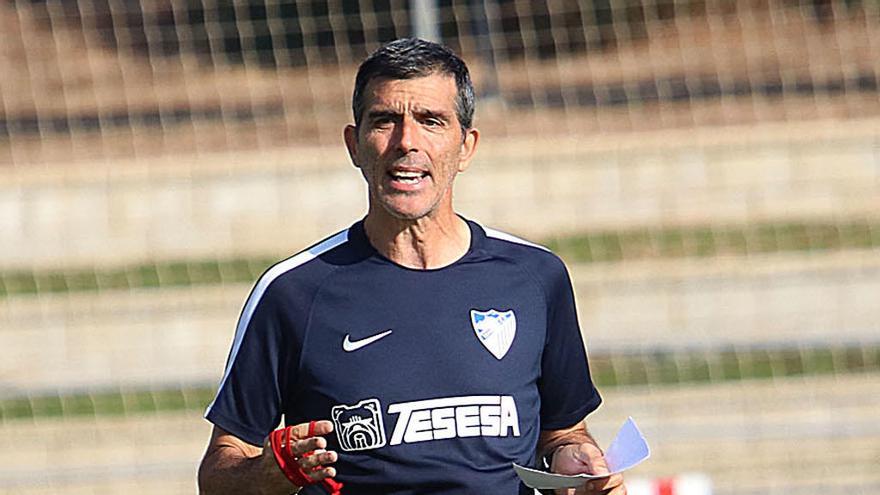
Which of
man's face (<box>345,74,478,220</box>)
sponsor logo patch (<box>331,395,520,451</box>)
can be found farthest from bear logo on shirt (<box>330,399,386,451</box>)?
man's face (<box>345,74,478,220</box>)

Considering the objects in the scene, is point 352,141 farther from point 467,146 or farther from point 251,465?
point 251,465

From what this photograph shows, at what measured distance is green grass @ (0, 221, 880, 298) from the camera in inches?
371

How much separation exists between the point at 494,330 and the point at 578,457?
29 cm

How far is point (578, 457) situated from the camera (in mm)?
3277

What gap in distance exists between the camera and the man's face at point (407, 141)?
10.3 ft

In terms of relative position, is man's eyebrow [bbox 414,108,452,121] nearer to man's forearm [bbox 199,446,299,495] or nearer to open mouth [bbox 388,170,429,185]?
open mouth [bbox 388,170,429,185]

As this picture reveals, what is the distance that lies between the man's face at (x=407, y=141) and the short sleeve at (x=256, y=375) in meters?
0.31

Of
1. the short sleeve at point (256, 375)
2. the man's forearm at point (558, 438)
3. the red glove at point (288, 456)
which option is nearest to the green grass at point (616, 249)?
the man's forearm at point (558, 438)

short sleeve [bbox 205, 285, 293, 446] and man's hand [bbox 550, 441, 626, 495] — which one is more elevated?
short sleeve [bbox 205, 285, 293, 446]

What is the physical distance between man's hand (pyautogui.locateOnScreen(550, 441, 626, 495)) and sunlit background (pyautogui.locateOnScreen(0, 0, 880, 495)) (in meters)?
3.68

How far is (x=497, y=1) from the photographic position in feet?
36.2

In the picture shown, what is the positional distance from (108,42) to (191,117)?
46.3 inches

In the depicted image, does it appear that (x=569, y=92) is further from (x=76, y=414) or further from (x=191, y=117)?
(x=76, y=414)

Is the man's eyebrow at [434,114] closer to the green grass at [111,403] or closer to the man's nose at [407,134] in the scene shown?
the man's nose at [407,134]
